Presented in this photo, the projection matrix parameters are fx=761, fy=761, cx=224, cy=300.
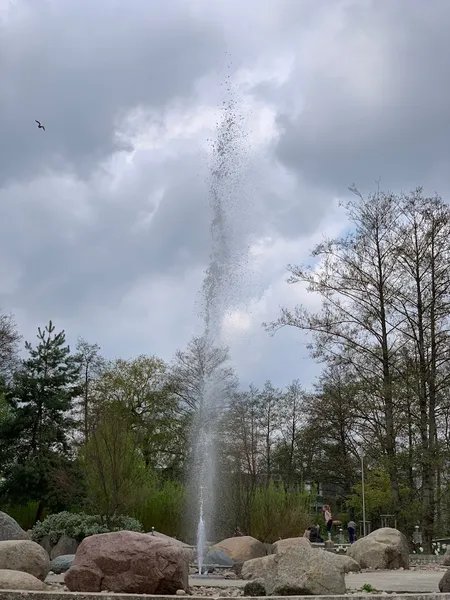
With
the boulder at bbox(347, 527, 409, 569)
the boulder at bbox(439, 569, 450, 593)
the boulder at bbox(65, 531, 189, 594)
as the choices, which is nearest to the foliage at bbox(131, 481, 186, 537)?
the boulder at bbox(347, 527, 409, 569)

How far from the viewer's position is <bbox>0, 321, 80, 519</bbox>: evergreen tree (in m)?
35.1

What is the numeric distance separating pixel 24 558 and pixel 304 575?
4952mm

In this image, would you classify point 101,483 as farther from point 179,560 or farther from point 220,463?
point 179,560

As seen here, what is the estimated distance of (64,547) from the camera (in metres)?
23.8

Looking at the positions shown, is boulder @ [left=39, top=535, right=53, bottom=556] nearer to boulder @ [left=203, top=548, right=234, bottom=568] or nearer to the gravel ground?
boulder @ [left=203, top=548, right=234, bottom=568]

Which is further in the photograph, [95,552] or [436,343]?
[436,343]

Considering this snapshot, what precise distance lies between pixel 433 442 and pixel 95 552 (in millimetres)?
17106

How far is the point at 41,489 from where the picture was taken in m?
35.2

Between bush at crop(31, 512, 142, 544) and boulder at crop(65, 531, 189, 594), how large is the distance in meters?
13.8

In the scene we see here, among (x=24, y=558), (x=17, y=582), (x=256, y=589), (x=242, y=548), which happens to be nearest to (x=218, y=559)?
(x=242, y=548)

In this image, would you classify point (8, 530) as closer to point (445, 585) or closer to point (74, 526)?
point (74, 526)

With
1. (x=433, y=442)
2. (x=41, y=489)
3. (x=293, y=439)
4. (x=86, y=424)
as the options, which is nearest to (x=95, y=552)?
(x=433, y=442)

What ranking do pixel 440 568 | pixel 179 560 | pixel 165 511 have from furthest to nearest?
pixel 165 511
pixel 440 568
pixel 179 560


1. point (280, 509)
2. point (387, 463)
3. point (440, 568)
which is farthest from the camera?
point (280, 509)
